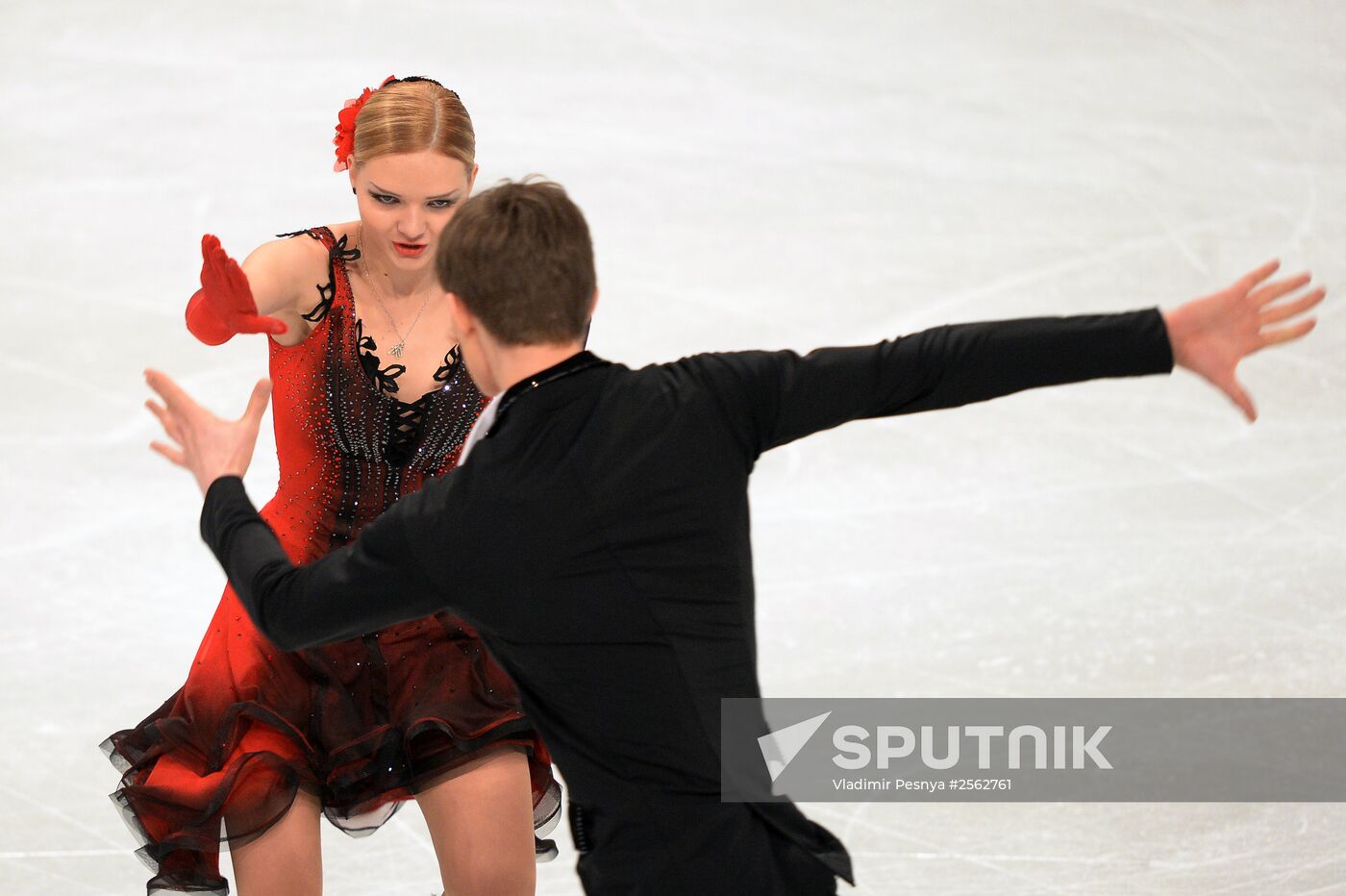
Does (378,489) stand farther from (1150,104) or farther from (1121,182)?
(1150,104)

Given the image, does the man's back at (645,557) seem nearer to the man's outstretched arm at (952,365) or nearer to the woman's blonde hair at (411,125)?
the man's outstretched arm at (952,365)

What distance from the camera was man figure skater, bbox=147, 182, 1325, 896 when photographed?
2027 millimetres

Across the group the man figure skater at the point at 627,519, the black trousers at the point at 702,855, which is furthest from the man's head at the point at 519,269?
the black trousers at the point at 702,855

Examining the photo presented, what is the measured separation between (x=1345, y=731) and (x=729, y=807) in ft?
8.43

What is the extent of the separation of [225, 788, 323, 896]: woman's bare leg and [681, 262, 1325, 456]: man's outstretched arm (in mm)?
1145

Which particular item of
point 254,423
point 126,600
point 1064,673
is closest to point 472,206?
point 254,423

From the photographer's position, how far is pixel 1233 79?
25.1ft

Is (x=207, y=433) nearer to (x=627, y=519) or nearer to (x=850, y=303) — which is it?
(x=627, y=519)

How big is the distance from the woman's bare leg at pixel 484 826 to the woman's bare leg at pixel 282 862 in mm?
203

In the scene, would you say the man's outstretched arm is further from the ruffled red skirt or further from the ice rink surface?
the ice rink surface

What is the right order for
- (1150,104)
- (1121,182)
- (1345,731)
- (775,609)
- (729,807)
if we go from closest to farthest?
(729,807) < (1345,731) < (775,609) < (1121,182) < (1150,104)


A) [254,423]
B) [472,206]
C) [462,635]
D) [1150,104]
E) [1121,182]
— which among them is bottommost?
[462,635]

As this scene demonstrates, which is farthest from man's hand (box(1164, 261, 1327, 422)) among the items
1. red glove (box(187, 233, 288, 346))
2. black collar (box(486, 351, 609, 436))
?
red glove (box(187, 233, 288, 346))

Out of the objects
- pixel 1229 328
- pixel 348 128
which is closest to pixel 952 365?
pixel 1229 328
